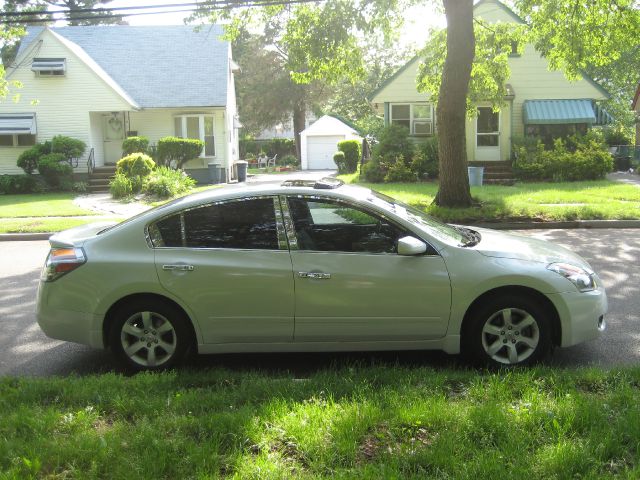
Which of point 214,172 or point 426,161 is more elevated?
point 426,161

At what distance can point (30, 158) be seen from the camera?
2572 cm

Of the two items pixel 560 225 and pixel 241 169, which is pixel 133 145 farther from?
pixel 560 225

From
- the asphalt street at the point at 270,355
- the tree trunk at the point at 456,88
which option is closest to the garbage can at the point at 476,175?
the tree trunk at the point at 456,88

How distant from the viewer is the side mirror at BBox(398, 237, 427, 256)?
4758 mm

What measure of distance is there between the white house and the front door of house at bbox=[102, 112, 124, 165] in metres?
0.05

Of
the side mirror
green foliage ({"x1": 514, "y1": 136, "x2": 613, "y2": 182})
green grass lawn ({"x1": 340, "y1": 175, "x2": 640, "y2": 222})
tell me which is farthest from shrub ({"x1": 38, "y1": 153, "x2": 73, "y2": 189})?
the side mirror

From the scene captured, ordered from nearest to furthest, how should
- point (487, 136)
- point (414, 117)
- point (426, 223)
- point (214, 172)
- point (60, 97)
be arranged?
1. point (426, 223)
2. point (60, 97)
3. point (487, 136)
4. point (414, 117)
5. point (214, 172)

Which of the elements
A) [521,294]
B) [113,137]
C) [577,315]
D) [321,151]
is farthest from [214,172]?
[577,315]

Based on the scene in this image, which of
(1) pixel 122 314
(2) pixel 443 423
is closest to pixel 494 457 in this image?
(2) pixel 443 423

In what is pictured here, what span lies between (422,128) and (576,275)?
79.4 feet

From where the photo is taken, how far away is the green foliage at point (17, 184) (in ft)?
81.5

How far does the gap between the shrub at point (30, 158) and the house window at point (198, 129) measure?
242 inches

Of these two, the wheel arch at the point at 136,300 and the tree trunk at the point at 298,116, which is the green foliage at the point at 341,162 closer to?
the tree trunk at the point at 298,116

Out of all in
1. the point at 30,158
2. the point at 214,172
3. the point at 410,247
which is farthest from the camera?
the point at 214,172
